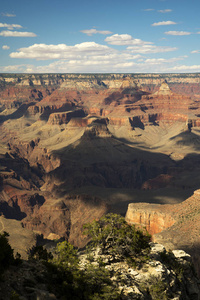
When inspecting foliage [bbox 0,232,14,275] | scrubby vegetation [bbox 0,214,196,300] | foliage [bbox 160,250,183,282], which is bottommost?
foliage [bbox 160,250,183,282]

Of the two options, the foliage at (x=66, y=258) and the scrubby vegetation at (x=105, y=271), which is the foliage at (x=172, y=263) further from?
the foliage at (x=66, y=258)

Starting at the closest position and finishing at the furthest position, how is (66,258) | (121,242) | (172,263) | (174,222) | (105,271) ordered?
(105,271) < (66,258) < (121,242) < (172,263) < (174,222)

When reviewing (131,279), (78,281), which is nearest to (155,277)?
(131,279)

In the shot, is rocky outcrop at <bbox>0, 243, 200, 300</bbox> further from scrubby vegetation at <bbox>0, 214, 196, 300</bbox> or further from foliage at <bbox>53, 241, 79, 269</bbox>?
foliage at <bbox>53, 241, 79, 269</bbox>

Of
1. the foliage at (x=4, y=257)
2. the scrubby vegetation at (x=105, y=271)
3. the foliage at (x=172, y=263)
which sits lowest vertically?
the foliage at (x=172, y=263)

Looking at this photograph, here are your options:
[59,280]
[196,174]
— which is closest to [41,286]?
[59,280]

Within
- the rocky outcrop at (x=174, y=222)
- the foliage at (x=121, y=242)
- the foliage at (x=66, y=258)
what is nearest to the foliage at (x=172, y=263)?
the foliage at (x=121, y=242)

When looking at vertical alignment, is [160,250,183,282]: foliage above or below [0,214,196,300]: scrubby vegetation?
below

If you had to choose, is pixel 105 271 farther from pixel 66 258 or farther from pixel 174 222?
pixel 174 222

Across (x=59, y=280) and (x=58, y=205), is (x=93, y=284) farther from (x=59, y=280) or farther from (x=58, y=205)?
(x=58, y=205)

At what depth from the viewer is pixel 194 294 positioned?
35656 mm

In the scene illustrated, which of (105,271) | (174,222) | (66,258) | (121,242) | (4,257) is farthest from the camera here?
(174,222)

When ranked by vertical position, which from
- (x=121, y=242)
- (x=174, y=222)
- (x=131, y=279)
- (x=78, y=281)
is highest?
(x=121, y=242)

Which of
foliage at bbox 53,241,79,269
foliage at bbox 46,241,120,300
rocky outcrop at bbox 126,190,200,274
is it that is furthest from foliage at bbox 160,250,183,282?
rocky outcrop at bbox 126,190,200,274
